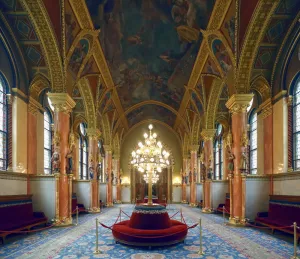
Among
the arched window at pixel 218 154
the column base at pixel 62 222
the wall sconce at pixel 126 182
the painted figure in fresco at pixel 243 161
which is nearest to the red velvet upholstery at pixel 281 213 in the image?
the painted figure in fresco at pixel 243 161

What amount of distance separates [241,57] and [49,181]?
10.5 meters

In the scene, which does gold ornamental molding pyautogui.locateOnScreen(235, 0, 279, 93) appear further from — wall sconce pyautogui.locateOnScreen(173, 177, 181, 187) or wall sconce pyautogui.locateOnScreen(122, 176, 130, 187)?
wall sconce pyautogui.locateOnScreen(122, 176, 130, 187)

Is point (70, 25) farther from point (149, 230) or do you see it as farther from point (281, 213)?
point (281, 213)

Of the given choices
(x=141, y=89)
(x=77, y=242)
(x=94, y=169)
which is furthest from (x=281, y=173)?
(x=141, y=89)

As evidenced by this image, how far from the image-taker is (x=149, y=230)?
10281mm

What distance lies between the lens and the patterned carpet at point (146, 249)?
881 cm

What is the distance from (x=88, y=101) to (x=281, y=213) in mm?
12999

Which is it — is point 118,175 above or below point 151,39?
below

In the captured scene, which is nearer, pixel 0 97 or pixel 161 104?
pixel 0 97

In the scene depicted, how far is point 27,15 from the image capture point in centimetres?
1223

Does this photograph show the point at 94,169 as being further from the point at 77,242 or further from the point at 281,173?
the point at 281,173

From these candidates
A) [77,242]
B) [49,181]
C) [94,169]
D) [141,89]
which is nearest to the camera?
[77,242]

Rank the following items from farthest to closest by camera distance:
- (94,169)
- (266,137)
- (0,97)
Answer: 1. (94,169)
2. (266,137)
3. (0,97)

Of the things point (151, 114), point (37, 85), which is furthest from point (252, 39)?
point (151, 114)
